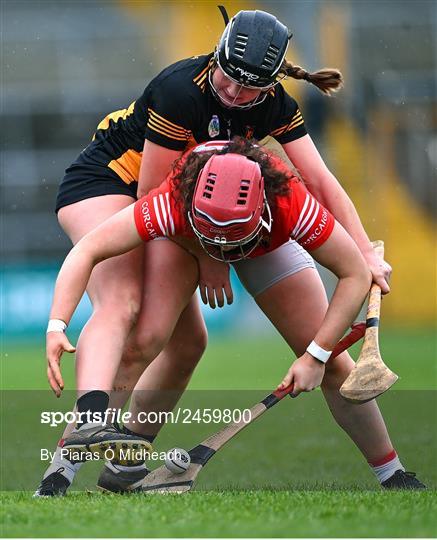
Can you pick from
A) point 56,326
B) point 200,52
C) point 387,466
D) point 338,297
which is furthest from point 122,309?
point 200,52

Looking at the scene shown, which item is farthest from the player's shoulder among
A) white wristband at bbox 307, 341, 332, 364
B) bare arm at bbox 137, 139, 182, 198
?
white wristband at bbox 307, 341, 332, 364

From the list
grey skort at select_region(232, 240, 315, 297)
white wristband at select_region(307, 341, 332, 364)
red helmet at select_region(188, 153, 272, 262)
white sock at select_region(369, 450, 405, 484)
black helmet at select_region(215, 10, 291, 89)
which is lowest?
white sock at select_region(369, 450, 405, 484)

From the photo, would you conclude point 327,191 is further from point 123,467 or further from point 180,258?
point 123,467

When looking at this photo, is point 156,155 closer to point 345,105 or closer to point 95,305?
point 95,305

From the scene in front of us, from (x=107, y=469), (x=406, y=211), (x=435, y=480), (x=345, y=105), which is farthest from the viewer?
(x=406, y=211)

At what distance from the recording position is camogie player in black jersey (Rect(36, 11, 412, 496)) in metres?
3.80

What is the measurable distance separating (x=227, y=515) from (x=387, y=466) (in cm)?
124

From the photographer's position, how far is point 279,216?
3771 mm

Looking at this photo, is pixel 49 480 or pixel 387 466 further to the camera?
pixel 387 466

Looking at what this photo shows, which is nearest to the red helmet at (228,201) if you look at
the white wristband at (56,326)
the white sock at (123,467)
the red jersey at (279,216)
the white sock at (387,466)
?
the red jersey at (279,216)

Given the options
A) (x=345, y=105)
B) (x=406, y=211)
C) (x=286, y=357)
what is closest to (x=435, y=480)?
(x=286, y=357)

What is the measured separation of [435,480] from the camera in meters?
4.48

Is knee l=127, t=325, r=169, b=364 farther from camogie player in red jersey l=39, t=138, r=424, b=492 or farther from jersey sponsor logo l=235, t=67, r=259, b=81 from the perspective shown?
jersey sponsor logo l=235, t=67, r=259, b=81

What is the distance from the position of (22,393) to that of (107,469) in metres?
4.11
